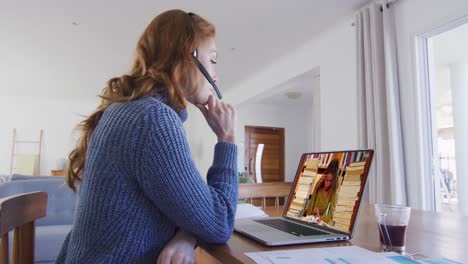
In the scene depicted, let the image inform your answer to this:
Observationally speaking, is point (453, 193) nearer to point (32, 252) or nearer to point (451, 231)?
point (451, 231)

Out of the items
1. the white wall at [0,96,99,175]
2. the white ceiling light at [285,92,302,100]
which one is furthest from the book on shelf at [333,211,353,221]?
the white wall at [0,96,99,175]

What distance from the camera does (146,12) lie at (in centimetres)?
325

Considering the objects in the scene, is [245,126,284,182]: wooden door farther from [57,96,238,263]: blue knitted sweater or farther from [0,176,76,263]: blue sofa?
[57,96,238,263]: blue knitted sweater

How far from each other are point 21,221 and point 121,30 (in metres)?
3.29

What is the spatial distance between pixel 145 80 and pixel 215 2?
2487 millimetres

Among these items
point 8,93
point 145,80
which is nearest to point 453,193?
point 145,80

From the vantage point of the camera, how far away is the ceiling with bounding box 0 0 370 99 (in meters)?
3.11

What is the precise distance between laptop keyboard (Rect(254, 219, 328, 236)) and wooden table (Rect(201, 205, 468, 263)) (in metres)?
0.06

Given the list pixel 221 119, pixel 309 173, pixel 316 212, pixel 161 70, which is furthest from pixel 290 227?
pixel 161 70

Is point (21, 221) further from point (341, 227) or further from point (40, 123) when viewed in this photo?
point (40, 123)

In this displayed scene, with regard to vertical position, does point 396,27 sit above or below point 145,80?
above

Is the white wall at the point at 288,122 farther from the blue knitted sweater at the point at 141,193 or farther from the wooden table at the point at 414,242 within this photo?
the blue knitted sweater at the point at 141,193

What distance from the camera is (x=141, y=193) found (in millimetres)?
668

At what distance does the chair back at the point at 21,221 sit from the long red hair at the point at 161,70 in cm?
9
